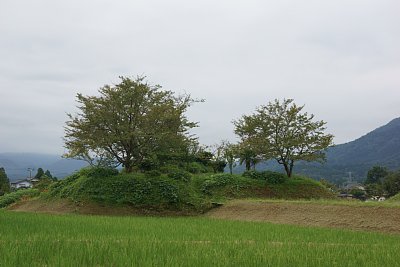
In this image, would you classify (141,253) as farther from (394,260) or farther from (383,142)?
(383,142)

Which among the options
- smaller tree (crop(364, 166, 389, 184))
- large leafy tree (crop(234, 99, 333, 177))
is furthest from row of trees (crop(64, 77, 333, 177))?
smaller tree (crop(364, 166, 389, 184))

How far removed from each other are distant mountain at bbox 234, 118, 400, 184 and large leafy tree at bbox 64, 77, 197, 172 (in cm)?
9212

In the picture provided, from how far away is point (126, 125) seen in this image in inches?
918

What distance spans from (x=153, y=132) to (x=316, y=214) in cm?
1050

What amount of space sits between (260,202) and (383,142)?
146 m

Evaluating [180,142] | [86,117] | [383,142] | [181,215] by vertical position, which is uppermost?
[383,142]

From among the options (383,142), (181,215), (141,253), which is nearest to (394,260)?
(141,253)

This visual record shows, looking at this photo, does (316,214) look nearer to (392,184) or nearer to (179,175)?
(179,175)

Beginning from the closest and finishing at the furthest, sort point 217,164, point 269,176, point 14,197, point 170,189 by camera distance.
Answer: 1. point 170,189
2. point 269,176
3. point 14,197
4. point 217,164

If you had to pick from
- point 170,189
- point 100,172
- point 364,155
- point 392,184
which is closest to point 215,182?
point 170,189

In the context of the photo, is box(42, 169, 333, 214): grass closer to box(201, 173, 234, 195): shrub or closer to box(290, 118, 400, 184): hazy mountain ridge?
box(201, 173, 234, 195): shrub

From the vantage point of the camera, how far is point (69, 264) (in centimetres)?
562

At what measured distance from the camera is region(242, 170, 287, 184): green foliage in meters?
26.1

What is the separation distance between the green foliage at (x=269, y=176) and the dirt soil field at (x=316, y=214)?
14.9 feet
